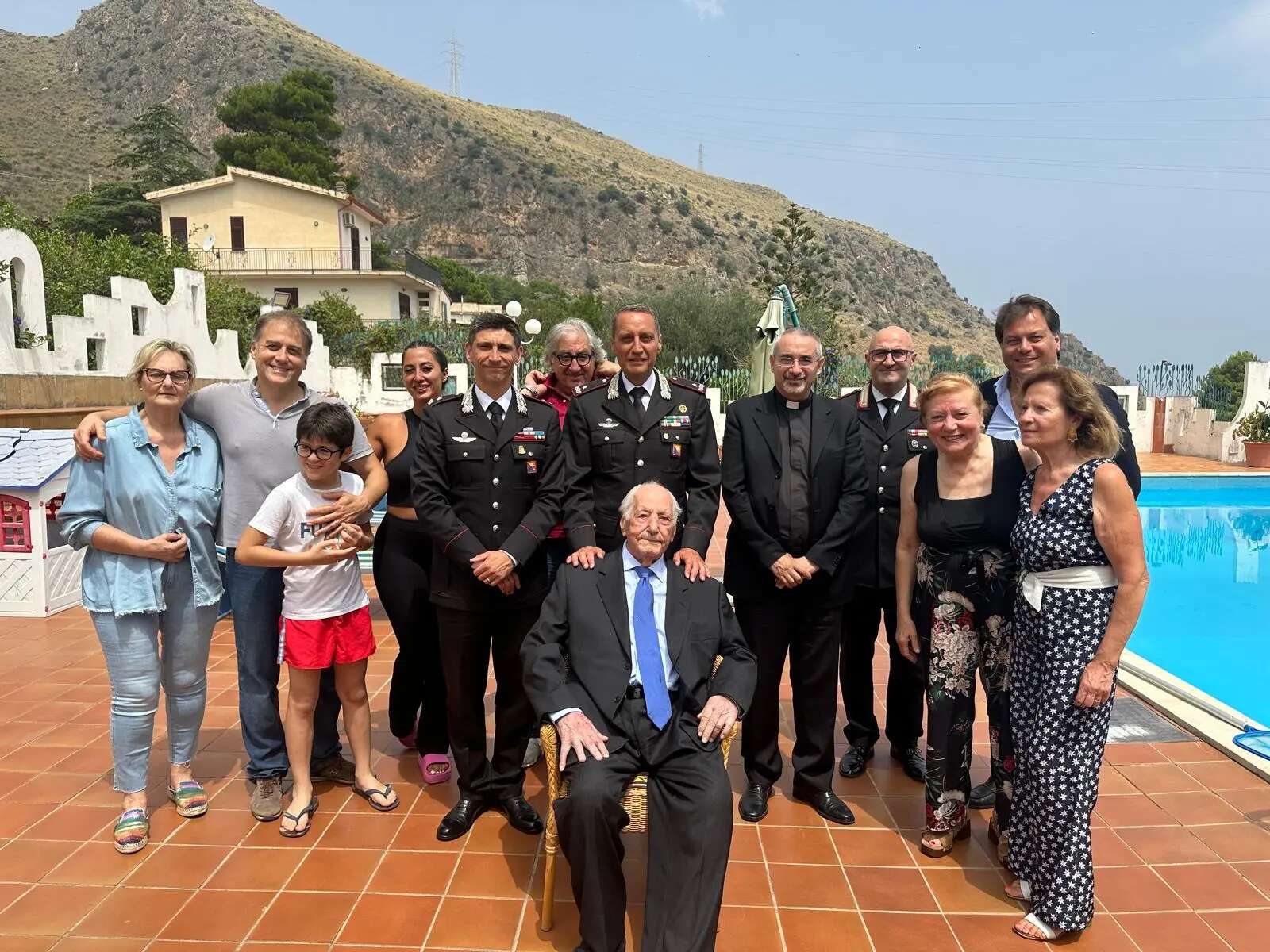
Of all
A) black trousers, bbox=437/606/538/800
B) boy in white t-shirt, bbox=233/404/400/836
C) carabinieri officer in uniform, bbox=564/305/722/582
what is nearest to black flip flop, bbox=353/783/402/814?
boy in white t-shirt, bbox=233/404/400/836

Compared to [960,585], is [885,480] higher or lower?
→ higher

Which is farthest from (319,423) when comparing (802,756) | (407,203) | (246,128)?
(407,203)

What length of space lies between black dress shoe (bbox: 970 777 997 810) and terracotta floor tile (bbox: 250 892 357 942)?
7.58 feet

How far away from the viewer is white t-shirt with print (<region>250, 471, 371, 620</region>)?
3.02 meters

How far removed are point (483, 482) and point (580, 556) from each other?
507 millimetres

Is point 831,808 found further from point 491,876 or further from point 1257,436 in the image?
point 1257,436

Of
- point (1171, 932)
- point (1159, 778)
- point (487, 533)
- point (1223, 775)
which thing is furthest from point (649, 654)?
point (1223, 775)

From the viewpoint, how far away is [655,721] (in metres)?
2.60

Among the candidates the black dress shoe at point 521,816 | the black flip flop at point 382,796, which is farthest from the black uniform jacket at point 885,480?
the black flip flop at point 382,796

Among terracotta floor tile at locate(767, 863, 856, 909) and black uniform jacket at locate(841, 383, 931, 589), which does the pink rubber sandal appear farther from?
black uniform jacket at locate(841, 383, 931, 589)

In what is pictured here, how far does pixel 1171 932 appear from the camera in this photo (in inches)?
99.2

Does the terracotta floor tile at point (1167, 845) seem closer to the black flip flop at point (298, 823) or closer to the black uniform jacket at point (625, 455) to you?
the black uniform jacket at point (625, 455)

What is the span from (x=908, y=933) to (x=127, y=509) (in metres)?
2.89

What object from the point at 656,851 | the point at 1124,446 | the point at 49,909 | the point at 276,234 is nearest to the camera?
the point at 656,851
